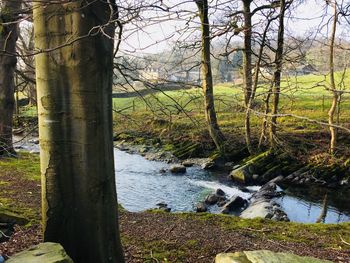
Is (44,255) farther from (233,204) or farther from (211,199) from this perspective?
(211,199)

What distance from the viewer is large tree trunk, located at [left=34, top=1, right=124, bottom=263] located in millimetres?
3574

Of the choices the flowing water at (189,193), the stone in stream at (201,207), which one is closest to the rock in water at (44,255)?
the flowing water at (189,193)

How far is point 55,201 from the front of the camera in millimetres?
3844

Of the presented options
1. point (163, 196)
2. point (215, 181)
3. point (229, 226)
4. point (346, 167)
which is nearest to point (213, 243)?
point (229, 226)

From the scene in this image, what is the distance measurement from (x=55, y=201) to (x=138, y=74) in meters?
1.86

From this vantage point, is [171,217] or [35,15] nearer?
[35,15]

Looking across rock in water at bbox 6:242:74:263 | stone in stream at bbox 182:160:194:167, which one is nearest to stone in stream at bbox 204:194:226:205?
stone in stream at bbox 182:160:194:167

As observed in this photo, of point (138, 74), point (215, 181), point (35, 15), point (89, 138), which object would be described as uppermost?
point (35, 15)

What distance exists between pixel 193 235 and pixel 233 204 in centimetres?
648

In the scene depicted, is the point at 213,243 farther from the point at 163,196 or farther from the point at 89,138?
the point at 163,196

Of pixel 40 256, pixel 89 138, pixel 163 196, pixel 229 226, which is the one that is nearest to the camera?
pixel 40 256

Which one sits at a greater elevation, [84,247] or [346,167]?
[84,247]

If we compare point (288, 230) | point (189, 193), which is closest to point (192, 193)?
point (189, 193)

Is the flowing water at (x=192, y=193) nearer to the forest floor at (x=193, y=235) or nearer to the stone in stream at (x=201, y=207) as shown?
the stone in stream at (x=201, y=207)
